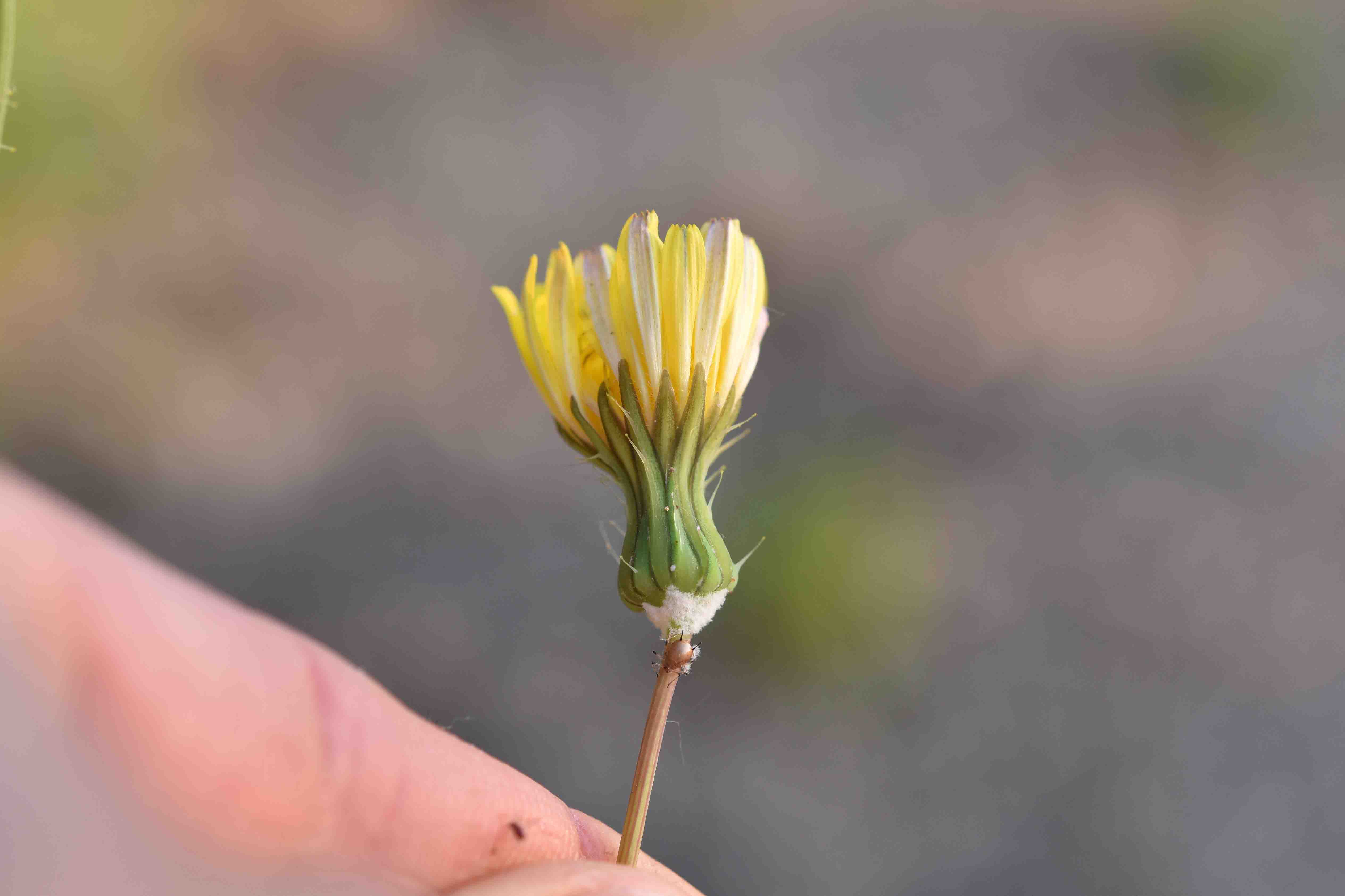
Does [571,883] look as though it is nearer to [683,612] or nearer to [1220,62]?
[683,612]

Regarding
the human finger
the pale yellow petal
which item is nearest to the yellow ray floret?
the pale yellow petal

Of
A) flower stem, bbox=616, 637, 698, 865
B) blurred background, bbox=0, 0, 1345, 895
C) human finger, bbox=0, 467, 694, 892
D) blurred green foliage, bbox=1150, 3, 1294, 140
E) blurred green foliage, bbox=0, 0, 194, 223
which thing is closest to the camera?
human finger, bbox=0, 467, 694, 892

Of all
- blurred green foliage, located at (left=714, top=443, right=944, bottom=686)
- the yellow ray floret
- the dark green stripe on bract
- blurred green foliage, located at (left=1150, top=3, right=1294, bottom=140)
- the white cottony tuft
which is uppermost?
blurred green foliage, located at (left=1150, top=3, right=1294, bottom=140)

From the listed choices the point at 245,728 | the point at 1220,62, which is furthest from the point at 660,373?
the point at 1220,62

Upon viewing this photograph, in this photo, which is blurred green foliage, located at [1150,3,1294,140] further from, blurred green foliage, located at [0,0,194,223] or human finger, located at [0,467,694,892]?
blurred green foliage, located at [0,0,194,223]

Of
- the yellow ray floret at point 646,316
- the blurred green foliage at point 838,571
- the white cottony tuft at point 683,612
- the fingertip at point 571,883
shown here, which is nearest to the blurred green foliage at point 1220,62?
the blurred green foliage at point 838,571

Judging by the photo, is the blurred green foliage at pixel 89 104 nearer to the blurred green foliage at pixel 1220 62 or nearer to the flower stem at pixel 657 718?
the flower stem at pixel 657 718

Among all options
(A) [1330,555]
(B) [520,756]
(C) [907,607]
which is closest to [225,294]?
(B) [520,756]

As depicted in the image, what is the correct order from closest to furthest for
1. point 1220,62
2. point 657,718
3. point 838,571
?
1. point 657,718
2. point 838,571
3. point 1220,62

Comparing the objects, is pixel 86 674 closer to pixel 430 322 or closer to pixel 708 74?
pixel 430 322
